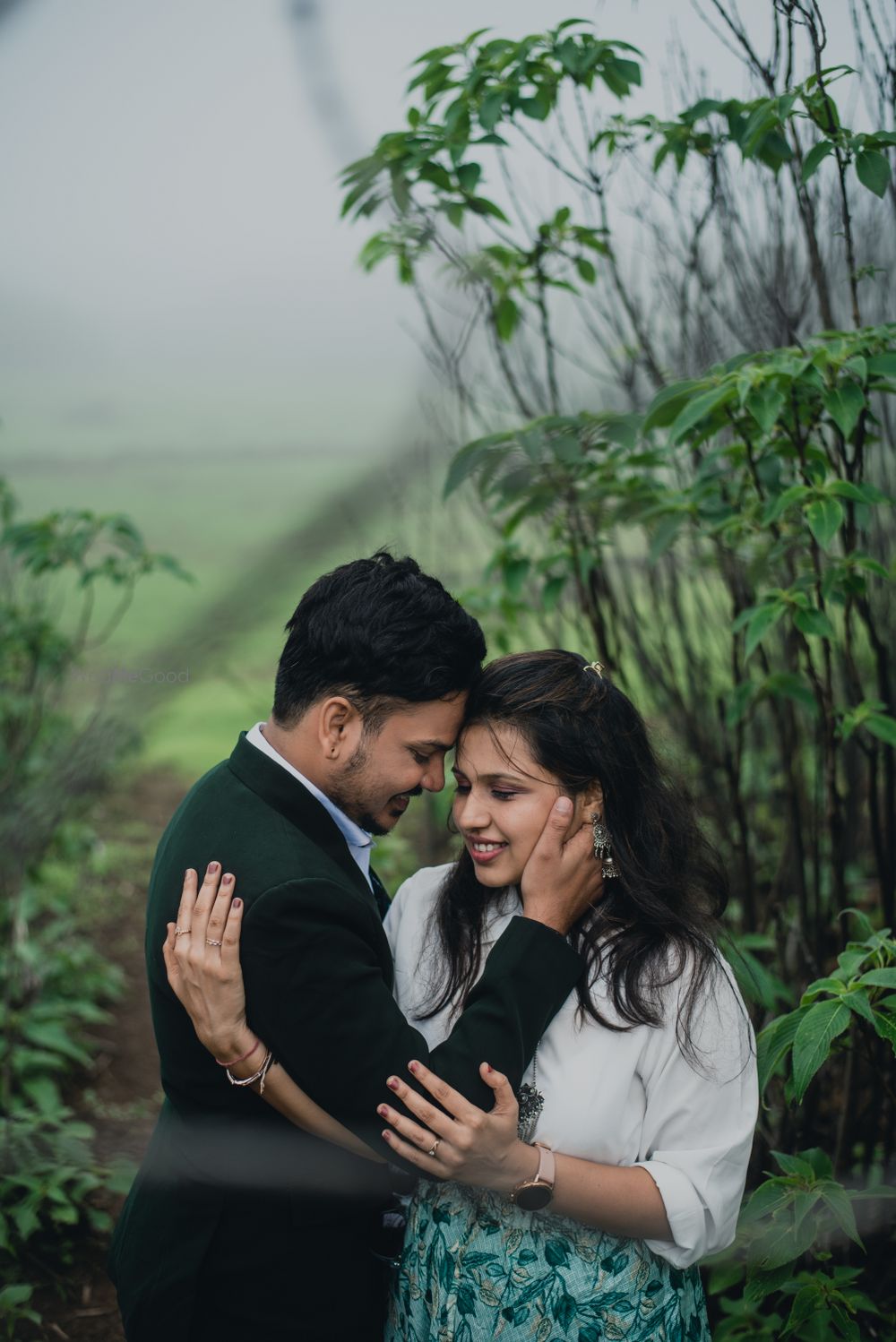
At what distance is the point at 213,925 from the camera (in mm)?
1411

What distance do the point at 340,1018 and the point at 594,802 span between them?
525 millimetres

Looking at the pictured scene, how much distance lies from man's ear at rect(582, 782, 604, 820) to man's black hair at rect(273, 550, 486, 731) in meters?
0.27

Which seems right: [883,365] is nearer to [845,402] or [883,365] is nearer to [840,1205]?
[845,402]

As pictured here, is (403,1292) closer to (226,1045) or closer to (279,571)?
(226,1045)

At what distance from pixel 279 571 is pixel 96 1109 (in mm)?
2859

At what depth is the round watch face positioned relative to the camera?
142 centimetres

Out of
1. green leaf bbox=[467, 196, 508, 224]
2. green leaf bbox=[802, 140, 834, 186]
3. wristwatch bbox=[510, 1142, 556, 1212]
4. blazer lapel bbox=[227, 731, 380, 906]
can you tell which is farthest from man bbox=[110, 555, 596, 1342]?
green leaf bbox=[467, 196, 508, 224]

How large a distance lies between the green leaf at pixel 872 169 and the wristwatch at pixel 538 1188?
1.54m

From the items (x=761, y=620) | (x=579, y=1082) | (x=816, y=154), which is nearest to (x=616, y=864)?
(x=579, y=1082)

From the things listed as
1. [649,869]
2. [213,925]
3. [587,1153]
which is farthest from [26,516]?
[587,1153]

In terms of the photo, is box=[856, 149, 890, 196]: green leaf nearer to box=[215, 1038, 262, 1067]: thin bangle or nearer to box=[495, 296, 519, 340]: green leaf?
box=[495, 296, 519, 340]: green leaf

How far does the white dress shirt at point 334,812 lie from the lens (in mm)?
1573

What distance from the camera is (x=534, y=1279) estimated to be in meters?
1.51

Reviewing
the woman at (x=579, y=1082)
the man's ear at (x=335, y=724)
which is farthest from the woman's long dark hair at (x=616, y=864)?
the man's ear at (x=335, y=724)
